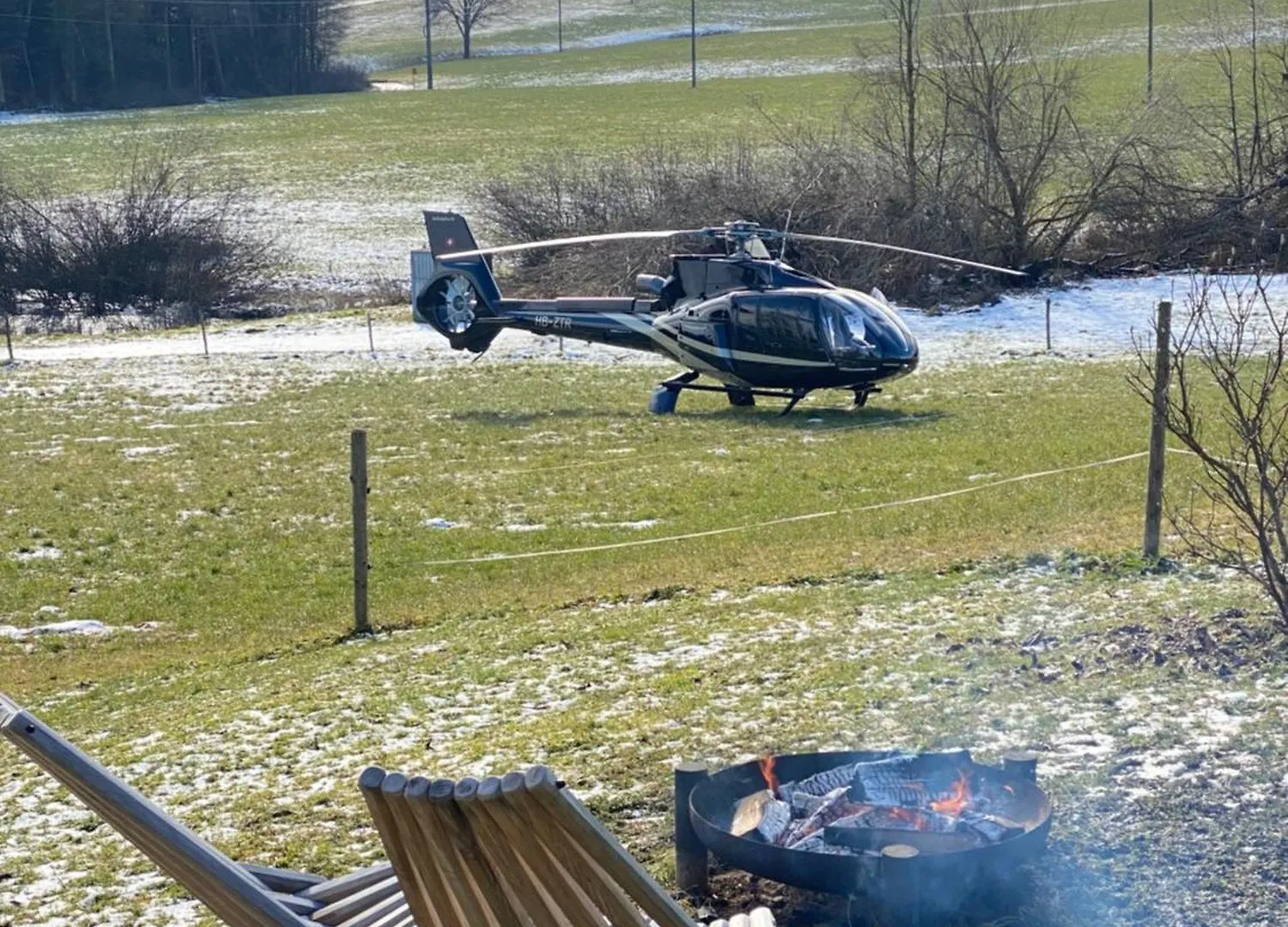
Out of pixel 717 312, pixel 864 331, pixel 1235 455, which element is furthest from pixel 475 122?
pixel 1235 455

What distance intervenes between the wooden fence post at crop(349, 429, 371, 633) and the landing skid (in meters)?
9.56

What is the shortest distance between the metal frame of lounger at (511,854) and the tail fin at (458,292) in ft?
66.7

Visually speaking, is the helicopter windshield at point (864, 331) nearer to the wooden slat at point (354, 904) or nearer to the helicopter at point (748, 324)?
the helicopter at point (748, 324)

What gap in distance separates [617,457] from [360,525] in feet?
22.3

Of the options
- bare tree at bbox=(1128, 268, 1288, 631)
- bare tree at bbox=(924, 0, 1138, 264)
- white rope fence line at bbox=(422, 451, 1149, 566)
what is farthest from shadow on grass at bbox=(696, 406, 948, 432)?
bare tree at bbox=(924, 0, 1138, 264)

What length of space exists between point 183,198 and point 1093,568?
126 feet

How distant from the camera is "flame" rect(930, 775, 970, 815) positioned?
17.0 feet

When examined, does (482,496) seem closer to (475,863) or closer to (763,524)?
(763,524)

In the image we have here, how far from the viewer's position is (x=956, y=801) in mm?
5246

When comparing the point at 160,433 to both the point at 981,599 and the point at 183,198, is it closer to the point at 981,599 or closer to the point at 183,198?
the point at 981,599

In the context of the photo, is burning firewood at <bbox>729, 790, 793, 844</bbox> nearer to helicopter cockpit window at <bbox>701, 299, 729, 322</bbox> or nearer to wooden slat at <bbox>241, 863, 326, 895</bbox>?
wooden slat at <bbox>241, 863, 326, 895</bbox>

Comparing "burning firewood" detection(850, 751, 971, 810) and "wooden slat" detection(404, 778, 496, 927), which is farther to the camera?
"burning firewood" detection(850, 751, 971, 810)

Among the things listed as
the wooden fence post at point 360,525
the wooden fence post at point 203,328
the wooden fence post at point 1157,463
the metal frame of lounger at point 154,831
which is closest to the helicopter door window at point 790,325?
the wooden fence post at point 1157,463

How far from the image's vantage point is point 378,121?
221 ft
